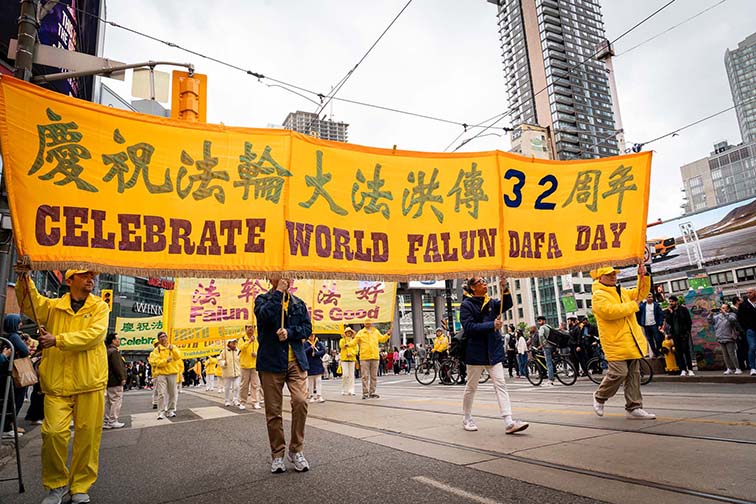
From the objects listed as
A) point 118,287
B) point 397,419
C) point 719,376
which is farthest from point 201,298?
point 118,287

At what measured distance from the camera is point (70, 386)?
4.11m

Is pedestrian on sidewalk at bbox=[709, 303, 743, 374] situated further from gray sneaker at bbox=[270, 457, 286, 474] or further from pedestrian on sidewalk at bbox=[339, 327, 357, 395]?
gray sneaker at bbox=[270, 457, 286, 474]

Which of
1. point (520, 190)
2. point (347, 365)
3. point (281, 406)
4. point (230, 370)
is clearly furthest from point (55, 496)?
point (347, 365)

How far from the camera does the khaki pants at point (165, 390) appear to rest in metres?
10.7

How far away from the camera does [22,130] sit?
3.76m

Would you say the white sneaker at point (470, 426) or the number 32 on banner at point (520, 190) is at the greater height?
the number 32 on banner at point (520, 190)

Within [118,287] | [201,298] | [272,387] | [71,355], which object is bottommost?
[272,387]

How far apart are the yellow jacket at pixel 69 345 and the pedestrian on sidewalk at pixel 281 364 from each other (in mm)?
1450

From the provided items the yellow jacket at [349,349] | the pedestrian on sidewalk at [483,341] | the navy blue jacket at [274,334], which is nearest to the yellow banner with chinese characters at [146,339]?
the yellow jacket at [349,349]

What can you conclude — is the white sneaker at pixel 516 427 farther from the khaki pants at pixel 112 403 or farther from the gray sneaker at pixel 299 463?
the khaki pants at pixel 112 403

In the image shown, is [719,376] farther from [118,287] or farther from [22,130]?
[118,287]

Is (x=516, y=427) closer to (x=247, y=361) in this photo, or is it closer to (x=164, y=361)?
(x=247, y=361)

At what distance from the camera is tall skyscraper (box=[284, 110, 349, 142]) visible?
1506 cm

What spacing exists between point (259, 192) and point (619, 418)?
18.1 ft
